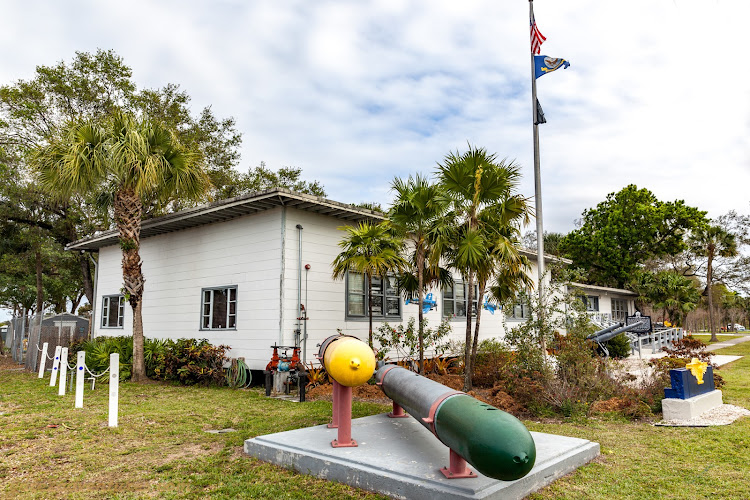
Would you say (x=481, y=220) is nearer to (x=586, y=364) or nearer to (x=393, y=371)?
(x=586, y=364)

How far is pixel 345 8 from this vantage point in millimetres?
7695

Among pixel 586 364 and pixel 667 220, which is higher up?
pixel 667 220

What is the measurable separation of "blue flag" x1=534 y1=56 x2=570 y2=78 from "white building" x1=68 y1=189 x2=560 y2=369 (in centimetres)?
524

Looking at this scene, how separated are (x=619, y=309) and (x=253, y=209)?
28.7m

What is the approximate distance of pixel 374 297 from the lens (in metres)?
13.8

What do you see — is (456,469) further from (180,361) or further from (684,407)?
(180,361)

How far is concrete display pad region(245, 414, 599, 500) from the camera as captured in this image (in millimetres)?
4289

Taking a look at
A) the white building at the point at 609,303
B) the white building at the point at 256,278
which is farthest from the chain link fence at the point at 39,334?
the white building at the point at 609,303

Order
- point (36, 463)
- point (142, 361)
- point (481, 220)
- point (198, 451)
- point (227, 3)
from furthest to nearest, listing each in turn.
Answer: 1. point (142, 361)
2. point (481, 220)
3. point (227, 3)
4. point (198, 451)
5. point (36, 463)

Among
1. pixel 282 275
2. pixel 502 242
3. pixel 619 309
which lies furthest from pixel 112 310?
pixel 619 309

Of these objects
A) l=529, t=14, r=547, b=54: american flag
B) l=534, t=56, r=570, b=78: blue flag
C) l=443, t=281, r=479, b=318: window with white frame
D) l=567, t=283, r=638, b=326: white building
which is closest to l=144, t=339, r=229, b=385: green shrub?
l=443, t=281, r=479, b=318: window with white frame

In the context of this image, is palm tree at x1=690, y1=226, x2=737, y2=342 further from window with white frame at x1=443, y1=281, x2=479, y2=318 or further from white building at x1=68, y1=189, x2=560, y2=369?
white building at x1=68, y1=189, x2=560, y2=369

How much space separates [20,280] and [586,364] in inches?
1347

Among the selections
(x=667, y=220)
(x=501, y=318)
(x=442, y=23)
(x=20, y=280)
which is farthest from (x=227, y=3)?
(x=667, y=220)
